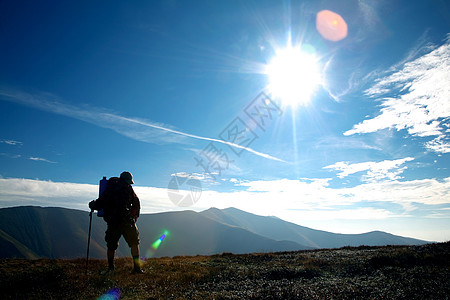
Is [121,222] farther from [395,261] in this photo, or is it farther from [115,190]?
[395,261]

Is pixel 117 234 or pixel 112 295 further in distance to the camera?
pixel 117 234

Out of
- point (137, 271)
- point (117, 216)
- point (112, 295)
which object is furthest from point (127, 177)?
point (112, 295)

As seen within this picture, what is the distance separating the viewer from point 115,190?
11.2 m

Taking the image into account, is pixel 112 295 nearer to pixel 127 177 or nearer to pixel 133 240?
pixel 133 240

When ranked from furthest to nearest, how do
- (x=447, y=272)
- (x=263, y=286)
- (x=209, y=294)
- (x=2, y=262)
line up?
(x=2, y=262), (x=447, y=272), (x=263, y=286), (x=209, y=294)

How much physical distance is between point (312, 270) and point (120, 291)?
8.60 m

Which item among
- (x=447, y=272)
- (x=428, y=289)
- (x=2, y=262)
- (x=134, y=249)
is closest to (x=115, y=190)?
(x=134, y=249)

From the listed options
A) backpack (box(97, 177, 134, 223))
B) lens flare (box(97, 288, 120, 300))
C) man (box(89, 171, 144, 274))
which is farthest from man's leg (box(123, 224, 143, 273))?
lens flare (box(97, 288, 120, 300))

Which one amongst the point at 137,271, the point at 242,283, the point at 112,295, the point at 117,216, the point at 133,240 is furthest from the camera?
the point at 133,240

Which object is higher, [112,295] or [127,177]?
[127,177]

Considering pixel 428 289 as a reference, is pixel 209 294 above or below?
below

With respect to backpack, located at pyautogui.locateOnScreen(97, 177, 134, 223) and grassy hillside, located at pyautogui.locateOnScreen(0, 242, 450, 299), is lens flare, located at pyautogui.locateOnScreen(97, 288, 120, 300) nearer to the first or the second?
grassy hillside, located at pyautogui.locateOnScreen(0, 242, 450, 299)

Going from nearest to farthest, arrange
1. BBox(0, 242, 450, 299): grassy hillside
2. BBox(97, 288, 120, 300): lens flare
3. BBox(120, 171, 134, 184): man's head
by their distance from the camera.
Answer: BBox(97, 288, 120, 300): lens flare
BBox(0, 242, 450, 299): grassy hillside
BBox(120, 171, 134, 184): man's head

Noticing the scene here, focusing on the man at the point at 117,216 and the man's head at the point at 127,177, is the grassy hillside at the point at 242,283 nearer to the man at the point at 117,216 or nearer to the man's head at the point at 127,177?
the man at the point at 117,216
